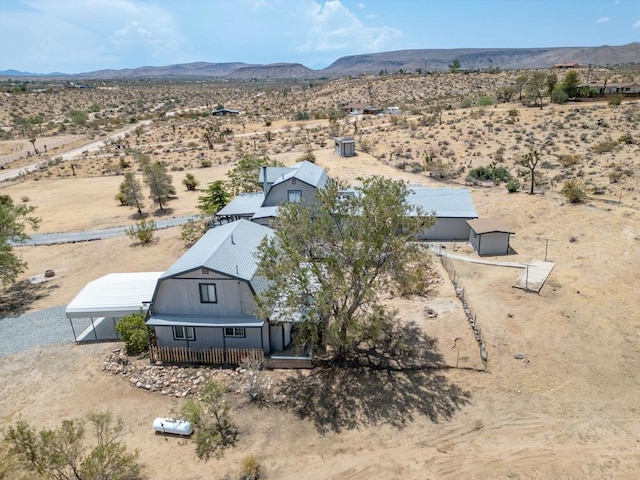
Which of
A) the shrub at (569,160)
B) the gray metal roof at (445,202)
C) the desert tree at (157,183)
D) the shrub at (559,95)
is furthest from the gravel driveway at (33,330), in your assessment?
the shrub at (559,95)

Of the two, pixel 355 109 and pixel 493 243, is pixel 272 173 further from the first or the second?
pixel 355 109

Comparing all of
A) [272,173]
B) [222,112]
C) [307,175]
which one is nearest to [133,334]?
[307,175]

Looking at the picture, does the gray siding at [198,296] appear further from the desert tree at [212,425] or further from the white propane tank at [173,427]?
the white propane tank at [173,427]

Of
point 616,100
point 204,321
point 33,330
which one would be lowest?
point 33,330

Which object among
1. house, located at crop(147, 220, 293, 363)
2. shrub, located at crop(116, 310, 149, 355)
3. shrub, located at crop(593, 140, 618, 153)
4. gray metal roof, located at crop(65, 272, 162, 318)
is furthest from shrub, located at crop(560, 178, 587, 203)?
shrub, located at crop(116, 310, 149, 355)

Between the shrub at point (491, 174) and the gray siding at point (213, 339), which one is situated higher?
the shrub at point (491, 174)

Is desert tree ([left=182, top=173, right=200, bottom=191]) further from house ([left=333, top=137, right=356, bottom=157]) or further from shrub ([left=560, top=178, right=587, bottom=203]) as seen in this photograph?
shrub ([left=560, top=178, right=587, bottom=203])
